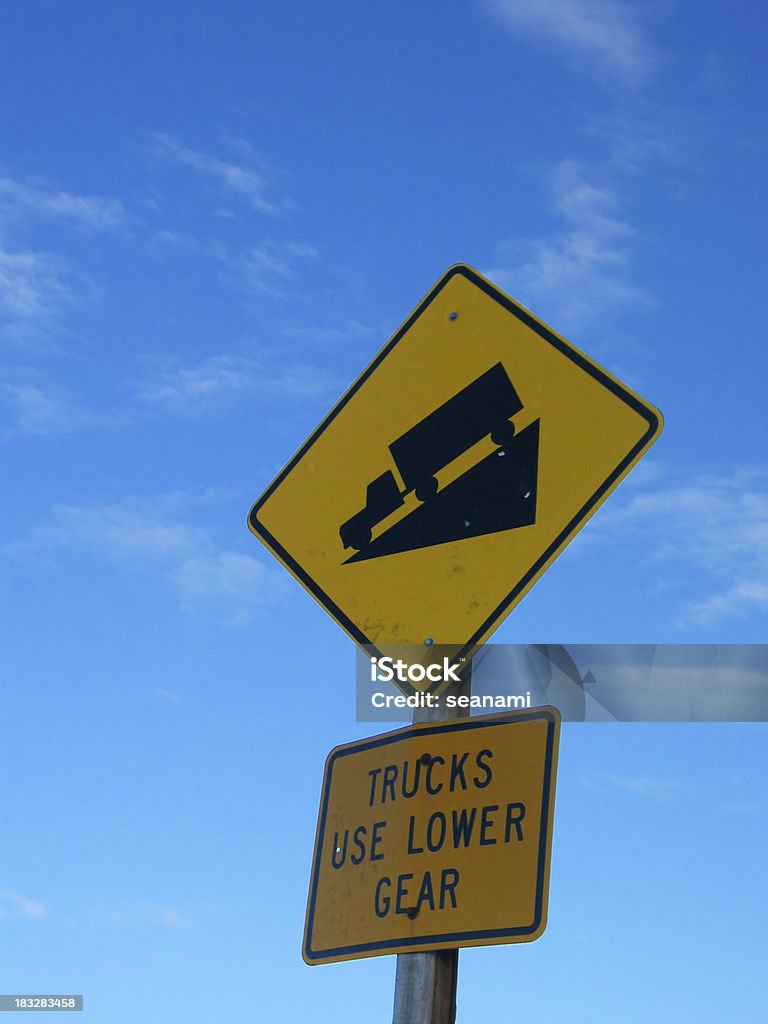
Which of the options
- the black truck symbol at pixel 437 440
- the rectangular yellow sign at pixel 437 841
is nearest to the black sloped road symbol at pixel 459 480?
the black truck symbol at pixel 437 440

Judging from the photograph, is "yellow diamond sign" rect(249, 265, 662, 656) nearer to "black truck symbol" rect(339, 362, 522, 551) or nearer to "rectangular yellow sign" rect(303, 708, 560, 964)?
"black truck symbol" rect(339, 362, 522, 551)

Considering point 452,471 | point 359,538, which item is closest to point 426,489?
point 452,471

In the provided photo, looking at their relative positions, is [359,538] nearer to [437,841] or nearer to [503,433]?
[503,433]

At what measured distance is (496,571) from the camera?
235 centimetres

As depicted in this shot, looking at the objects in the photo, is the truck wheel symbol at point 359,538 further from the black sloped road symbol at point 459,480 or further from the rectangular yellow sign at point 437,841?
the rectangular yellow sign at point 437,841

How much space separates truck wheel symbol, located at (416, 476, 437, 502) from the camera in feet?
8.27

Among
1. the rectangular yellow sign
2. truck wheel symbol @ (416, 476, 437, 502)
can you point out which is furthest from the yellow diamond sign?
the rectangular yellow sign

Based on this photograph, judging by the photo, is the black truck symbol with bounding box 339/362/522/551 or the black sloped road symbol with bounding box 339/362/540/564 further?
the black truck symbol with bounding box 339/362/522/551

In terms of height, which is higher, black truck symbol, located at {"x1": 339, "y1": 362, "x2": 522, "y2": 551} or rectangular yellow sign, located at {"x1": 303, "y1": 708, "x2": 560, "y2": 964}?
black truck symbol, located at {"x1": 339, "y1": 362, "x2": 522, "y2": 551}

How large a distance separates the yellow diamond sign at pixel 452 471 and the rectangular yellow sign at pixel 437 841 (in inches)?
8.5

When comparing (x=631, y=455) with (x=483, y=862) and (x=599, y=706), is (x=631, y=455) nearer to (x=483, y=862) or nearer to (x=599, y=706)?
(x=599, y=706)

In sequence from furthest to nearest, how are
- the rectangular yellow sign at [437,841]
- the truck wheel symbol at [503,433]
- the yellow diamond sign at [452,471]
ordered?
the truck wheel symbol at [503,433], the yellow diamond sign at [452,471], the rectangular yellow sign at [437,841]

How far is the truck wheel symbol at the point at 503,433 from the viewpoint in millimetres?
2482

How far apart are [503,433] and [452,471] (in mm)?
143
